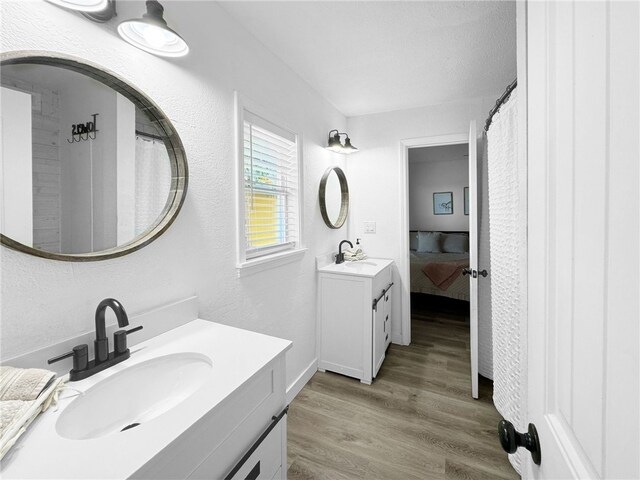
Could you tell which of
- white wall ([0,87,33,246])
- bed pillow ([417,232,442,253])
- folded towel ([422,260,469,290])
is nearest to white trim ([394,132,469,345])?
folded towel ([422,260,469,290])

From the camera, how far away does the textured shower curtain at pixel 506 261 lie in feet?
5.01

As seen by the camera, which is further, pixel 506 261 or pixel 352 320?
pixel 352 320

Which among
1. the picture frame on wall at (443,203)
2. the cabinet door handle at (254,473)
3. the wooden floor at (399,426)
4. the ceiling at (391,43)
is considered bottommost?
the wooden floor at (399,426)

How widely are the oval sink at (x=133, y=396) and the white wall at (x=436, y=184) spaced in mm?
5222

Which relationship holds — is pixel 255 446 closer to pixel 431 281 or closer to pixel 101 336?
pixel 101 336

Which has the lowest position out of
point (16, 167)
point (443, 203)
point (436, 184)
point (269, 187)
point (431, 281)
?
point (431, 281)

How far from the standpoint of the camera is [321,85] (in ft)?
7.94

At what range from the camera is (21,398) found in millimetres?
719

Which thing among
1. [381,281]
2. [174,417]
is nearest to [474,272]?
[381,281]

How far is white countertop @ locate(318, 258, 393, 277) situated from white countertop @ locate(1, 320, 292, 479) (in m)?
1.38

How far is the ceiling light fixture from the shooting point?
0.94m

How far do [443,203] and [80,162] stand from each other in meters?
5.92

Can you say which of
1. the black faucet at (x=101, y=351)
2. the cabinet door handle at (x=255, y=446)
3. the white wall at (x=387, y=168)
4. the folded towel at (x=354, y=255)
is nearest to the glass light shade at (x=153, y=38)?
the black faucet at (x=101, y=351)

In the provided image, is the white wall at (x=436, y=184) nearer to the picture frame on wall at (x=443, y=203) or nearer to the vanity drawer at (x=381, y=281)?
the picture frame on wall at (x=443, y=203)
